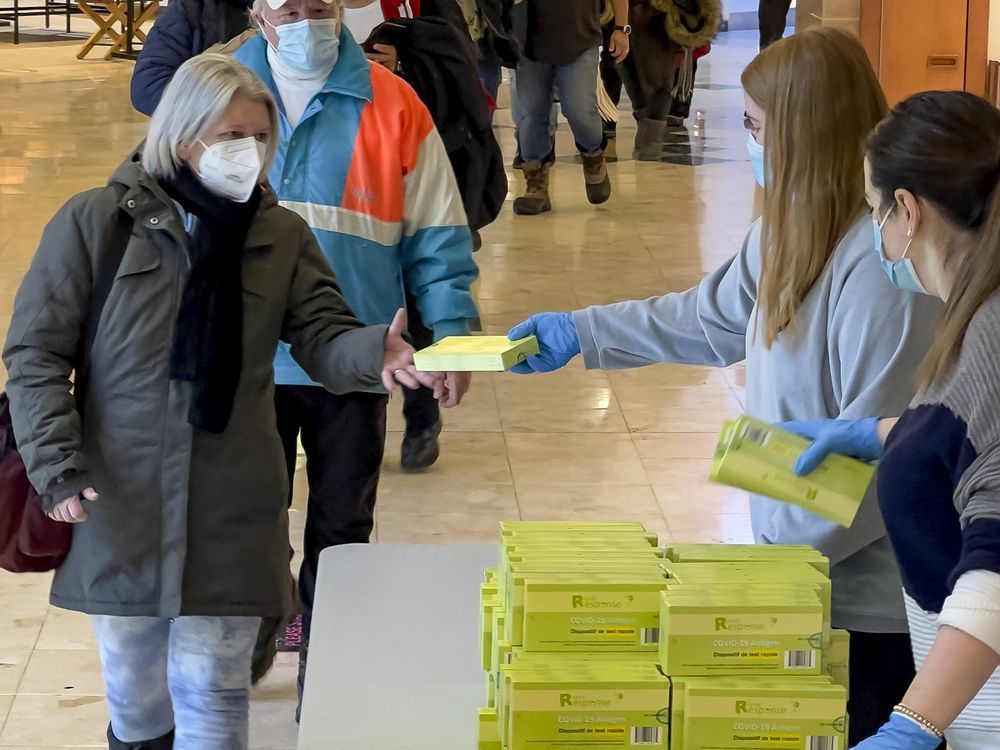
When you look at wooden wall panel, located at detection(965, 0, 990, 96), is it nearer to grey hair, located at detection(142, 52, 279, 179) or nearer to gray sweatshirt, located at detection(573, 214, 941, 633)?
gray sweatshirt, located at detection(573, 214, 941, 633)

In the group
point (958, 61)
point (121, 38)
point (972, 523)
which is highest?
point (972, 523)

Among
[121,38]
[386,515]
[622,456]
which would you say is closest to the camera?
[386,515]

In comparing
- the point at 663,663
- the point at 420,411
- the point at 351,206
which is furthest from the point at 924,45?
the point at 663,663

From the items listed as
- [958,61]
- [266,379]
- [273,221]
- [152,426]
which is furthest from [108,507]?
[958,61]

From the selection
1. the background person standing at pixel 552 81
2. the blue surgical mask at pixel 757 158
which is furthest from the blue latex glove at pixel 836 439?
the background person standing at pixel 552 81

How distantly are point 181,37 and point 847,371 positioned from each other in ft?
9.17

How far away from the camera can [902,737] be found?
5.61 ft

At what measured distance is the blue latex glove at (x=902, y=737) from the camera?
67.2 inches

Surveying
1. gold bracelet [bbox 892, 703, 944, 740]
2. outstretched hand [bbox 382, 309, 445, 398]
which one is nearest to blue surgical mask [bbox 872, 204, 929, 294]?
gold bracelet [bbox 892, 703, 944, 740]

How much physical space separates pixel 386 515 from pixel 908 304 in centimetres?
293

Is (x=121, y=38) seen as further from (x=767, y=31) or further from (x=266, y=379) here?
(x=266, y=379)

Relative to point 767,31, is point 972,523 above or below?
above

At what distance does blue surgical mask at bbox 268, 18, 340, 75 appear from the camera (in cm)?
340

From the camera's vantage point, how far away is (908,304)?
233 cm
